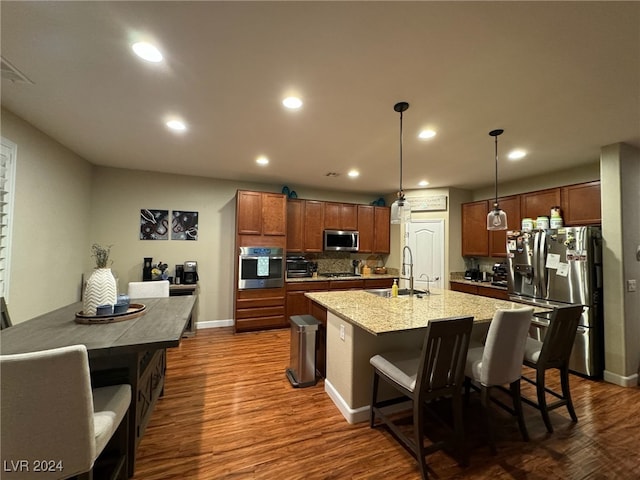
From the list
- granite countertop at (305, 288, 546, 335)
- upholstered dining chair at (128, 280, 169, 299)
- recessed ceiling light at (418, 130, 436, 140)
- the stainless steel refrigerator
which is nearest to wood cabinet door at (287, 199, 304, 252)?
granite countertop at (305, 288, 546, 335)

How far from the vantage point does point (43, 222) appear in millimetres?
2875

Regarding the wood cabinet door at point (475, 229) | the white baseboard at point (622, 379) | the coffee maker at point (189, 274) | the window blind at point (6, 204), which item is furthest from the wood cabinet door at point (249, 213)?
the white baseboard at point (622, 379)

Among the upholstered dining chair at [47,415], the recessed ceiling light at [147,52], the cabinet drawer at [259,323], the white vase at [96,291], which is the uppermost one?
the recessed ceiling light at [147,52]

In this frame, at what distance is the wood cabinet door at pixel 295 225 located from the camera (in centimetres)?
495

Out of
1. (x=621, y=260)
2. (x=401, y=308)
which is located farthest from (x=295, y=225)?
(x=621, y=260)

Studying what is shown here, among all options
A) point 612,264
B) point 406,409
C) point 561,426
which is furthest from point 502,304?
point 612,264

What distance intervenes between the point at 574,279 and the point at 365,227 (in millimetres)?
3243

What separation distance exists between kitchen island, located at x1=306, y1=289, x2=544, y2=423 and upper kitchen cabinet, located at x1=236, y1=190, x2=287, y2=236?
229cm

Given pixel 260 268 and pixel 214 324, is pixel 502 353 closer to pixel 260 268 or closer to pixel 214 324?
pixel 260 268

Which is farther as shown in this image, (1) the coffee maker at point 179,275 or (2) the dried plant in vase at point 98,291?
(1) the coffee maker at point 179,275

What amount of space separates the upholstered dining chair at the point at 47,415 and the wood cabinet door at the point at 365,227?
473cm

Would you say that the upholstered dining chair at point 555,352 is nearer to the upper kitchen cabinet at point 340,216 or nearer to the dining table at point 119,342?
the dining table at point 119,342

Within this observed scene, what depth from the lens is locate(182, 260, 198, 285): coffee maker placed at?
4324 millimetres

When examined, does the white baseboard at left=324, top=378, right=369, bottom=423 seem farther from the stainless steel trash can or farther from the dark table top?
the dark table top
